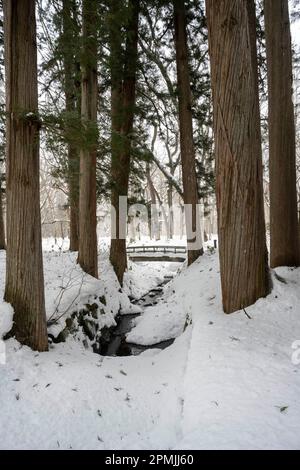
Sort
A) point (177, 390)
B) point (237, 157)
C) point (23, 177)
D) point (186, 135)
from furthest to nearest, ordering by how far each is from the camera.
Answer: point (186, 135) < point (237, 157) < point (23, 177) < point (177, 390)

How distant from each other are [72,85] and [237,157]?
19.4 ft

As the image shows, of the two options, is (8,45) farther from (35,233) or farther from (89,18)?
(89,18)

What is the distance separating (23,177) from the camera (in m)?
4.12

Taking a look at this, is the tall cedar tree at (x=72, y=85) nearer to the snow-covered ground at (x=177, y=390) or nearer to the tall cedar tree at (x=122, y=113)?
the tall cedar tree at (x=122, y=113)

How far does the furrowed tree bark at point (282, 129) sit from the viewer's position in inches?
227

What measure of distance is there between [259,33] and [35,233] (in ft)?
24.7

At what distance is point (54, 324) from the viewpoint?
5090mm

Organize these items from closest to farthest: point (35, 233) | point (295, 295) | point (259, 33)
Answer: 1. point (35, 233)
2. point (295, 295)
3. point (259, 33)

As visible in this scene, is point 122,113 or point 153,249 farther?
point 153,249

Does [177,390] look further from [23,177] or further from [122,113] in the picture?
→ [122,113]

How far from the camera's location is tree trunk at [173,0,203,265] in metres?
8.91

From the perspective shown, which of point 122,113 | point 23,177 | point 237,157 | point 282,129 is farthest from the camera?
point 122,113

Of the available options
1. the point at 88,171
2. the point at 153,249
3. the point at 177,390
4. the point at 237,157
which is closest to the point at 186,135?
the point at 88,171
